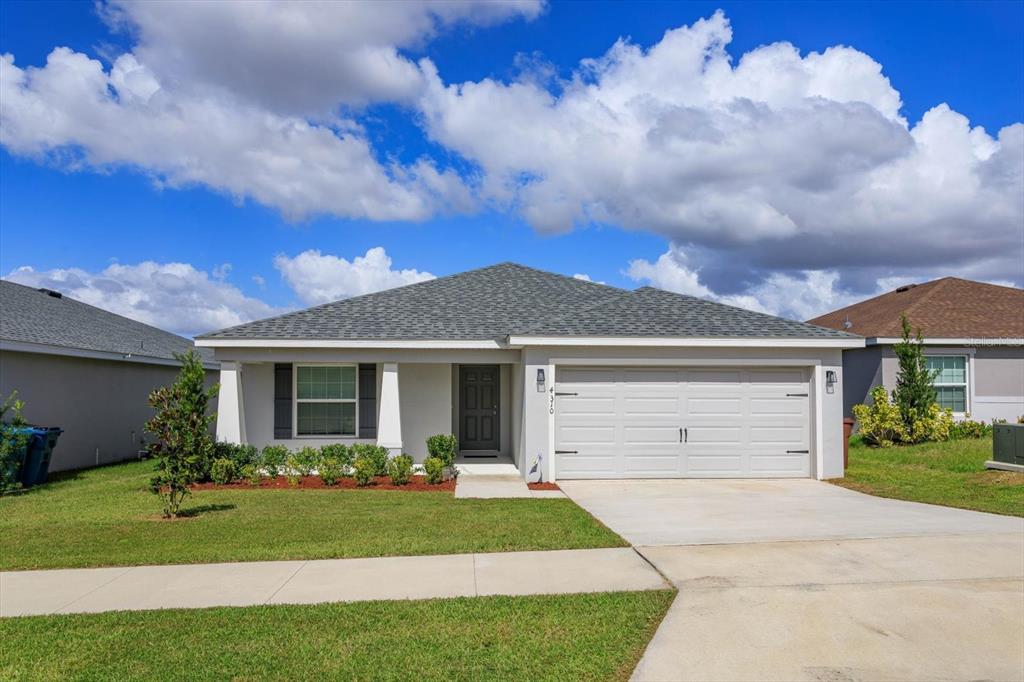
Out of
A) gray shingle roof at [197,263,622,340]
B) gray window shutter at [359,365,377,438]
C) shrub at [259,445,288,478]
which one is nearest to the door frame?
gray shingle roof at [197,263,622,340]

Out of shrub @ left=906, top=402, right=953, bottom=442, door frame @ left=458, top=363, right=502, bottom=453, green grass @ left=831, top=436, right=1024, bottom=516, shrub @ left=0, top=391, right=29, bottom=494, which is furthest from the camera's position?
shrub @ left=906, top=402, right=953, bottom=442

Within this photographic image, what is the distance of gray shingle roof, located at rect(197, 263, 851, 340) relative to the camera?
46.9 feet

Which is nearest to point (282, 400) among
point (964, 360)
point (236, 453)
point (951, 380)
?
point (236, 453)

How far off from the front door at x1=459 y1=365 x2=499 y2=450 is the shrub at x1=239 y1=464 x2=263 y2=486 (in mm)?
5256

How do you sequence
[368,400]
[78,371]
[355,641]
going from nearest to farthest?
[355,641], [368,400], [78,371]

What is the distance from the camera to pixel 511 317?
16484 millimetres

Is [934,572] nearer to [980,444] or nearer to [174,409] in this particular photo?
[174,409]

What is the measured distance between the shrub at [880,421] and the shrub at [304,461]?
1398 cm

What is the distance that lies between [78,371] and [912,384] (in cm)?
2041

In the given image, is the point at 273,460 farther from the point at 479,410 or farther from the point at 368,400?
the point at 479,410

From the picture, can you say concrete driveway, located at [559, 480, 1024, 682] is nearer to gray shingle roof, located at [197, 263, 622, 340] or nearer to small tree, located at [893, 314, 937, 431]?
gray shingle roof, located at [197, 263, 622, 340]

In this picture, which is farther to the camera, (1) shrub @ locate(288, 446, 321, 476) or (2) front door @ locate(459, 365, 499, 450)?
(2) front door @ locate(459, 365, 499, 450)

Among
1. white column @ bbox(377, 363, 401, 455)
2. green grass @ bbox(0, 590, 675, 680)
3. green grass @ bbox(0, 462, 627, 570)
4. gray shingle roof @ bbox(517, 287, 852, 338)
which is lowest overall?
green grass @ bbox(0, 462, 627, 570)

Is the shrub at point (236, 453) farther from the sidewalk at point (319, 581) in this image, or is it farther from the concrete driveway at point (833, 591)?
the concrete driveway at point (833, 591)
